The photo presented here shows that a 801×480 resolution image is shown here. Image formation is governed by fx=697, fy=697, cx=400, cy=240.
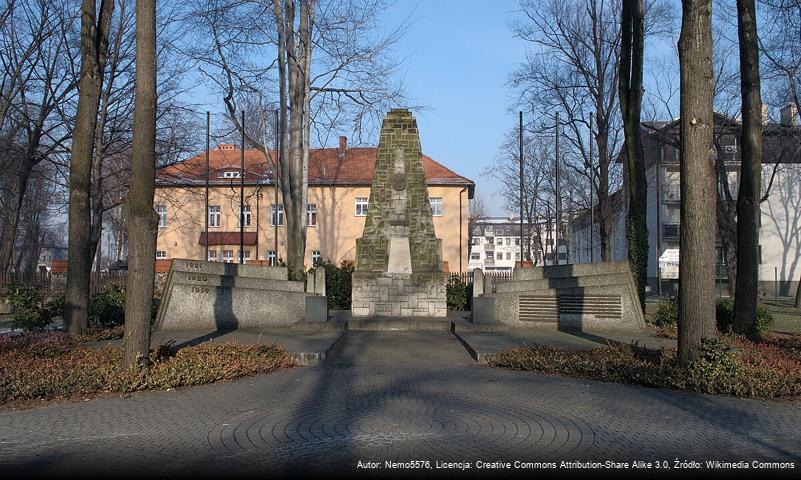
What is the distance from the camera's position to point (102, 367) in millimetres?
9859

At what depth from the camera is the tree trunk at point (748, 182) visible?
14312 mm

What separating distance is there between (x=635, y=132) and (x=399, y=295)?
25.4 ft

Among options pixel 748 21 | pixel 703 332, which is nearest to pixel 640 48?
pixel 748 21

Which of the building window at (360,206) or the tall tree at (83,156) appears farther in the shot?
the building window at (360,206)

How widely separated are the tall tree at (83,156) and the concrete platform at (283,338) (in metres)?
1.12

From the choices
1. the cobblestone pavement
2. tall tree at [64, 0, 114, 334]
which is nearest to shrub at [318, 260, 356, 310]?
tall tree at [64, 0, 114, 334]

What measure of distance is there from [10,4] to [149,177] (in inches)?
846

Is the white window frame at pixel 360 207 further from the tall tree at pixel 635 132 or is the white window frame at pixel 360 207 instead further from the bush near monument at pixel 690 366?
the bush near monument at pixel 690 366

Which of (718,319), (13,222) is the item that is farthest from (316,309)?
(13,222)

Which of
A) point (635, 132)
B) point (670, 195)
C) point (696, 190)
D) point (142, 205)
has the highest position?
point (670, 195)

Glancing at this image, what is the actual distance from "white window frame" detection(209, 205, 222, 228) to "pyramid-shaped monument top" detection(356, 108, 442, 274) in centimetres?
3416

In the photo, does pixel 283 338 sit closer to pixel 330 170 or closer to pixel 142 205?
pixel 142 205

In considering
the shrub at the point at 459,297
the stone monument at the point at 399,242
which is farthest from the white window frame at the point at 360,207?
the stone monument at the point at 399,242

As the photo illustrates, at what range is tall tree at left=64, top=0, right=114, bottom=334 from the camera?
43.6ft
